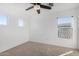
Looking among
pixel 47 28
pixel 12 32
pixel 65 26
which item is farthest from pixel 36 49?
pixel 65 26

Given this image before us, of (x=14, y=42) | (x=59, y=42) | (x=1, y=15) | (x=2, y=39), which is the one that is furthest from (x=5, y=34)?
(x=59, y=42)

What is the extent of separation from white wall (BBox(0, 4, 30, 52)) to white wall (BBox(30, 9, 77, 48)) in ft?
0.55

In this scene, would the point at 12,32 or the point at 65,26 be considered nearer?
the point at 65,26

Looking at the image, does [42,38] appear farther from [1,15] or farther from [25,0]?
[25,0]

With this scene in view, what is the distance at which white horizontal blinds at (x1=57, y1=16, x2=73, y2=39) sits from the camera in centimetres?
199

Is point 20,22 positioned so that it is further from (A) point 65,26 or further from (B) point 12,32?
(A) point 65,26

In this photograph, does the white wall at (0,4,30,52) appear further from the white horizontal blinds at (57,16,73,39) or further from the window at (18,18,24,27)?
the white horizontal blinds at (57,16,73,39)

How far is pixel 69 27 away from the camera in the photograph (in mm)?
2029

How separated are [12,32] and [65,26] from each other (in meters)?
1.27

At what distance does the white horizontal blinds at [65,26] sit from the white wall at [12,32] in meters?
0.75

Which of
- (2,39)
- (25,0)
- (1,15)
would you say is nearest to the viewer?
(25,0)

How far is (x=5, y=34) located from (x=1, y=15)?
1.49 feet

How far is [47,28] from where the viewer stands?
2010 millimetres

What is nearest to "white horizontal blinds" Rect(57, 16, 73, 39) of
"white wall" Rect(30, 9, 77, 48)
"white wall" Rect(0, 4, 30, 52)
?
"white wall" Rect(30, 9, 77, 48)
